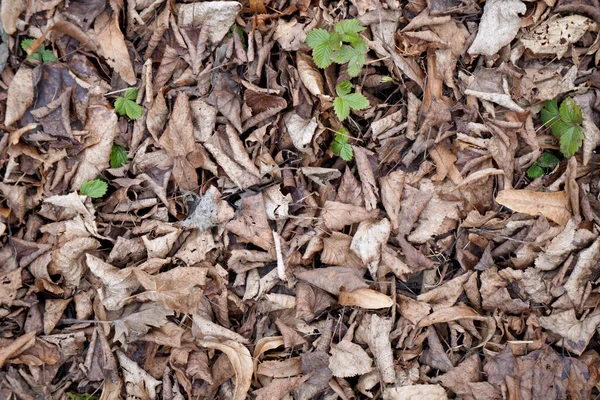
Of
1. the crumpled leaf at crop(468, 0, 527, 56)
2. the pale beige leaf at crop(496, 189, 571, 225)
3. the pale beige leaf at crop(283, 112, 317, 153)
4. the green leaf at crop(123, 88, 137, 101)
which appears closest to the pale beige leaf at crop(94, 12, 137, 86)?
the green leaf at crop(123, 88, 137, 101)

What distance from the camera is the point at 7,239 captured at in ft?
8.40

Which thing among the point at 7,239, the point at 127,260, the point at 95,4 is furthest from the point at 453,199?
the point at 7,239

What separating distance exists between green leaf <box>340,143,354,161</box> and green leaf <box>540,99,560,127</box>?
960mm

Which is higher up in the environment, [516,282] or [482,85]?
Answer: [482,85]

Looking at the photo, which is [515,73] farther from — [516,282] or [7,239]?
[7,239]

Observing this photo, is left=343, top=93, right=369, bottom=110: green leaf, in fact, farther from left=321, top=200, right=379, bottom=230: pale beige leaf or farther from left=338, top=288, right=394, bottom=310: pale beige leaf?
left=338, top=288, right=394, bottom=310: pale beige leaf

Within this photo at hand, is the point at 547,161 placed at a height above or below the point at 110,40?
below

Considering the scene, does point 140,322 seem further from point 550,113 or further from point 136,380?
point 550,113

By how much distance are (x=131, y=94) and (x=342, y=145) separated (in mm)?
1075

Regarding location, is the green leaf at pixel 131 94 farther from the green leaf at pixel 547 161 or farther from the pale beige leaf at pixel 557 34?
the green leaf at pixel 547 161

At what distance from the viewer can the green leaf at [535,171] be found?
2514mm

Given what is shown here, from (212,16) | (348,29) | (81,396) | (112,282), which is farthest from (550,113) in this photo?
(81,396)

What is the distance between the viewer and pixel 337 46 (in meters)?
2.43

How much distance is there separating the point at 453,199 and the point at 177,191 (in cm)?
136
